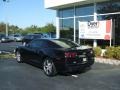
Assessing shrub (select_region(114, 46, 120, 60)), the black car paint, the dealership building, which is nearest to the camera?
the black car paint

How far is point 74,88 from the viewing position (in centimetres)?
861

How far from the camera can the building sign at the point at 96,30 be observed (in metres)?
16.5

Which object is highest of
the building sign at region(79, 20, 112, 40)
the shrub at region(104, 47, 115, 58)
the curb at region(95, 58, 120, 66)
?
the building sign at region(79, 20, 112, 40)

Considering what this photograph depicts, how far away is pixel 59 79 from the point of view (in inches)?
398

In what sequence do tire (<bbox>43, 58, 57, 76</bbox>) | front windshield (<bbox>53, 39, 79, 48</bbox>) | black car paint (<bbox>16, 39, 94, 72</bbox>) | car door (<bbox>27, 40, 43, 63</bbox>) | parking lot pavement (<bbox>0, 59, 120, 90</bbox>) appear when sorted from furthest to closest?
car door (<bbox>27, 40, 43, 63</bbox>), front windshield (<bbox>53, 39, 79, 48</bbox>), tire (<bbox>43, 58, 57, 76</bbox>), black car paint (<bbox>16, 39, 94, 72</bbox>), parking lot pavement (<bbox>0, 59, 120, 90</bbox>)

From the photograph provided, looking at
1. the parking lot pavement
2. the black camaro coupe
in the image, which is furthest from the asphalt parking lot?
the black camaro coupe

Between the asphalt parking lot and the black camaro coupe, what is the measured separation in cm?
38

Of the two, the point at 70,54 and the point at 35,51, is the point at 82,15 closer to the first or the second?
the point at 35,51

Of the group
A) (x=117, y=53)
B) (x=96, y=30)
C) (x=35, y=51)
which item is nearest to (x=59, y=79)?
(x=35, y=51)

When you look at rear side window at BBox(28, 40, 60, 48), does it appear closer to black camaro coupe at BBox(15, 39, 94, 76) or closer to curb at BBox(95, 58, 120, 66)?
black camaro coupe at BBox(15, 39, 94, 76)

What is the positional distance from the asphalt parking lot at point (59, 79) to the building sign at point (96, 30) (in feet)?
14.3

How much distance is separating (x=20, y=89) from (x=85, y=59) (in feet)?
10.7

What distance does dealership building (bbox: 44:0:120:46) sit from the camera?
1728 centimetres

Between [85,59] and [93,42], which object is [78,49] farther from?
[93,42]
